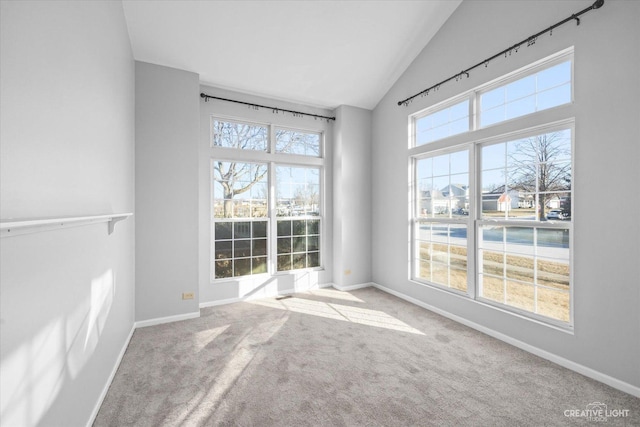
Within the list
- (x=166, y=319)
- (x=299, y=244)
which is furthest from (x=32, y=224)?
(x=299, y=244)

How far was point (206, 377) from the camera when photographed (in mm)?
2314

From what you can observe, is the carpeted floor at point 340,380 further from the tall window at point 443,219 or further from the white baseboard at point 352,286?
the white baseboard at point 352,286

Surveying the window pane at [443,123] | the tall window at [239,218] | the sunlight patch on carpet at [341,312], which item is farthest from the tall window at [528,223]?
the tall window at [239,218]

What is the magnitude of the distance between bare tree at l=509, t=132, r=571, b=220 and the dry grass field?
0.50m

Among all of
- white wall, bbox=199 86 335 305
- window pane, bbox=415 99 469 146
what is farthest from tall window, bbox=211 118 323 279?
window pane, bbox=415 99 469 146

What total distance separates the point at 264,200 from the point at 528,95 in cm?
346

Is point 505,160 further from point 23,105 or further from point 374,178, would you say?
point 23,105

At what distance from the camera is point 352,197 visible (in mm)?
4812

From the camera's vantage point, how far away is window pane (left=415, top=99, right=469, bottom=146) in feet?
11.4

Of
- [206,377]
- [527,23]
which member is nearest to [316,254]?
[206,377]

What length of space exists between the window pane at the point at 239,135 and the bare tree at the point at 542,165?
10.7ft

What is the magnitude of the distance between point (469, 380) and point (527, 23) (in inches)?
127

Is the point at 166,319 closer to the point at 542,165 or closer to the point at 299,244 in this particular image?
the point at 299,244

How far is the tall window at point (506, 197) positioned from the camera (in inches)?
102
